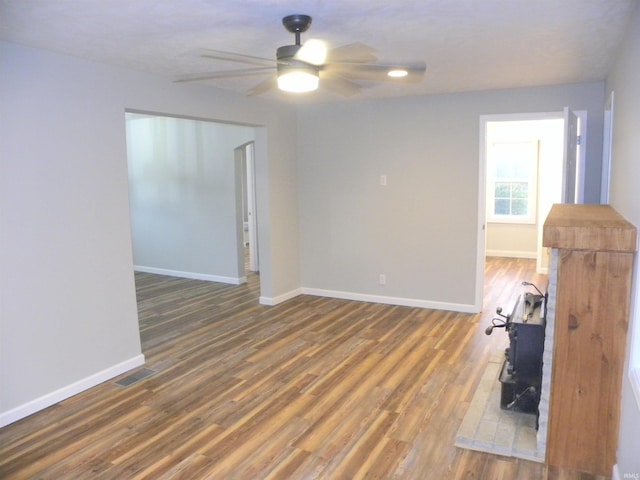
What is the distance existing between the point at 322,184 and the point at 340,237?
665mm

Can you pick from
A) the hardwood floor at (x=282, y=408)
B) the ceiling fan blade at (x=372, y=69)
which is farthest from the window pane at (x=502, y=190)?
the ceiling fan blade at (x=372, y=69)

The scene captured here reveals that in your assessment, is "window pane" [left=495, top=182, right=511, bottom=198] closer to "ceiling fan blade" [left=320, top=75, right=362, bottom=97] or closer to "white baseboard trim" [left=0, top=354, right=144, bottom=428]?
"ceiling fan blade" [left=320, top=75, right=362, bottom=97]

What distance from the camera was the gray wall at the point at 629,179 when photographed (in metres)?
1.93

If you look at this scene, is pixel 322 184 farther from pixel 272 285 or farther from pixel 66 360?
pixel 66 360

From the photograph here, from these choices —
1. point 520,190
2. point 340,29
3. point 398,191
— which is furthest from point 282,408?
point 520,190

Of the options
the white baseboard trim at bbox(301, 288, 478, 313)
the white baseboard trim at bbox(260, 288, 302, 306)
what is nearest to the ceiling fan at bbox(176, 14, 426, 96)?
the white baseboard trim at bbox(301, 288, 478, 313)

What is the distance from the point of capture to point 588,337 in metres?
2.26

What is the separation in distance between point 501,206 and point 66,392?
772cm

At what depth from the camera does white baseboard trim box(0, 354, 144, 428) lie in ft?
9.59

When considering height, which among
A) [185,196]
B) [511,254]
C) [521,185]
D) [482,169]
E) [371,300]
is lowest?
[371,300]

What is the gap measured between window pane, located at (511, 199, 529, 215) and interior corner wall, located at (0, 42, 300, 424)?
21.8ft

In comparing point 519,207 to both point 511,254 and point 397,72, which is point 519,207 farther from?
point 397,72

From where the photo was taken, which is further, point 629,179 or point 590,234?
point 629,179

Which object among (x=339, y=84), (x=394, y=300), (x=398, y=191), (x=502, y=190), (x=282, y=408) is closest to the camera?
(x=339, y=84)
